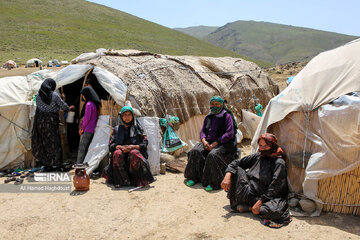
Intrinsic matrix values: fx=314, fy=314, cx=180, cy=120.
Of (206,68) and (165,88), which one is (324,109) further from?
(206,68)

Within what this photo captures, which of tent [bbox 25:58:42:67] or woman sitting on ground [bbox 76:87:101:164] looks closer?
woman sitting on ground [bbox 76:87:101:164]

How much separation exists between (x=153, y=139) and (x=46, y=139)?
2.00 m

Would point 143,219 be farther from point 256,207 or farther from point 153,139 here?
point 153,139

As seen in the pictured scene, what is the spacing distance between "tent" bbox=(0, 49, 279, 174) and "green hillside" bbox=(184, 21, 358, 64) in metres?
88.5

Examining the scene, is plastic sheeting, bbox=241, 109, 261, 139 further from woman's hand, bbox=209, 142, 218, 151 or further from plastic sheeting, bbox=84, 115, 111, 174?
plastic sheeting, bbox=84, 115, 111, 174

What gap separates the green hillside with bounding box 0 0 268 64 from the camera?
33297 mm

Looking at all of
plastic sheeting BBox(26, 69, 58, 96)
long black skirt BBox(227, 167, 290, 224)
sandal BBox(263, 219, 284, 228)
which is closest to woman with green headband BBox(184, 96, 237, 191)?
long black skirt BBox(227, 167, 290, 224)

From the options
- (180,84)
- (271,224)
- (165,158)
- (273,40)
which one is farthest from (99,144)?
(273,40)

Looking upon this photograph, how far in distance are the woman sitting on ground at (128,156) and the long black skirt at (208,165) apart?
2.41ft

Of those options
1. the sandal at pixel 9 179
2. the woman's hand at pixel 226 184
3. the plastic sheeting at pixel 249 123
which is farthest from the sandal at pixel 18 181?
the plastic sheeting at pixel 249 123

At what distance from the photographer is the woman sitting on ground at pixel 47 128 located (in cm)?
579

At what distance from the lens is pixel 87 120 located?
5832mm

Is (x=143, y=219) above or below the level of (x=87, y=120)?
below

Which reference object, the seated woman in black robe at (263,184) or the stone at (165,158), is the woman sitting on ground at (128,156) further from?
the seated woman in black robe at (263,184)
